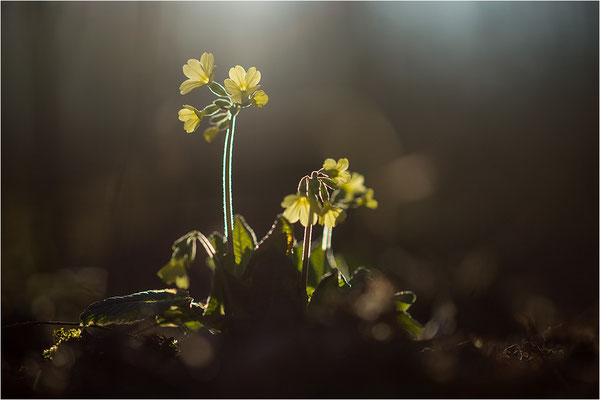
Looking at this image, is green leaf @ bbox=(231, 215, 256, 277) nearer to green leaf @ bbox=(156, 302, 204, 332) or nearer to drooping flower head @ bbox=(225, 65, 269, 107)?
green leaf @ bbox=(156, 302, 204, 332)

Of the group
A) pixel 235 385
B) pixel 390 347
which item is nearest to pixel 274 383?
pixel 235 385

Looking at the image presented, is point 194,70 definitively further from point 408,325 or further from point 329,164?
point 408,325

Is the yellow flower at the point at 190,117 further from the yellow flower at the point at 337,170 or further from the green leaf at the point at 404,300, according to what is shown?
the green leaf at the point at 404,300

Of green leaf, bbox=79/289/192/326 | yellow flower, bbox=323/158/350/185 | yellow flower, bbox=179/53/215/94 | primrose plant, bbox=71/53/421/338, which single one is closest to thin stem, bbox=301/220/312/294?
primrose plant, bbox=71/53/421/338

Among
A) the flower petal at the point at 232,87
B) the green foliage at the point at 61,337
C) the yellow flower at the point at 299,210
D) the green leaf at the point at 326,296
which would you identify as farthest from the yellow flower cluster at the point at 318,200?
the green foliage at the point at 61,337

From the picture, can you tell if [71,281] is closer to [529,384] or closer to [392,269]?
[392,269]

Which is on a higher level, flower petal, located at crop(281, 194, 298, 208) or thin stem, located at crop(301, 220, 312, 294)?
flower petal, located at crop(281, 194, 298, 208)

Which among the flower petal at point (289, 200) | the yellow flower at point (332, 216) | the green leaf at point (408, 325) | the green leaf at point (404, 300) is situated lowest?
the green leaf at point (408, 325)
